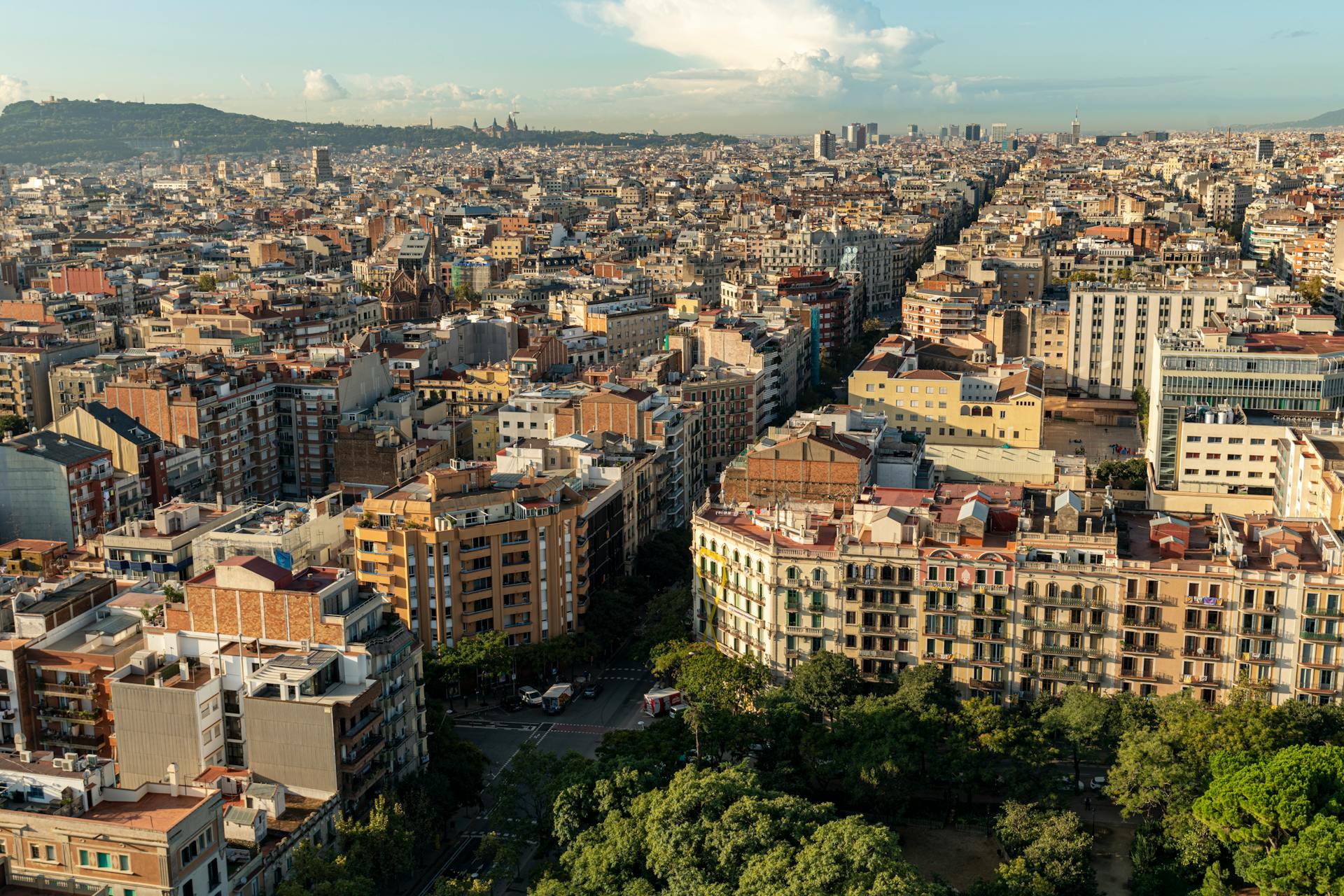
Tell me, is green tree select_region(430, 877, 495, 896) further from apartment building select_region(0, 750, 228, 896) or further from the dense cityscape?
apartment building select_region(0, 750, 228, 896)

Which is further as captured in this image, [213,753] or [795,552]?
[795,552]

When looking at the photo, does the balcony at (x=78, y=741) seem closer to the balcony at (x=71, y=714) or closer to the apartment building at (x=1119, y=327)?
the balcony at (x=71, y=714)

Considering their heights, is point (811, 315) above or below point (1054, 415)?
above

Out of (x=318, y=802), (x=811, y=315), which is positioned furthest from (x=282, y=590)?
(x=811, y=315)

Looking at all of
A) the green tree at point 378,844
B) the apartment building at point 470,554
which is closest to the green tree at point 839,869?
the green tree at point 378,844

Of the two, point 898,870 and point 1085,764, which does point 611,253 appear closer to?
→ point 1085,764

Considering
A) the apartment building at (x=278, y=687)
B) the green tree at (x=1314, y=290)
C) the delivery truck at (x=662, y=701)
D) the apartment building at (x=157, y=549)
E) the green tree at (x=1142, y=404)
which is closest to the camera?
the apartment building at (x=278, y=687)

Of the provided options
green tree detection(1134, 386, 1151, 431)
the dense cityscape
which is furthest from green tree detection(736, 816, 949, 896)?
green tree detection(1134, 386, 1151, 431)
